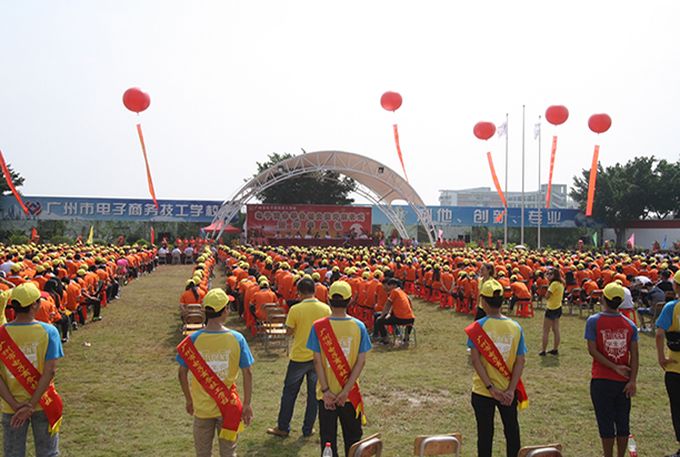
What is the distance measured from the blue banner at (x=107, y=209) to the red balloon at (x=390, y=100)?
22164mm

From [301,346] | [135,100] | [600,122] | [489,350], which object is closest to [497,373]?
[489,350]

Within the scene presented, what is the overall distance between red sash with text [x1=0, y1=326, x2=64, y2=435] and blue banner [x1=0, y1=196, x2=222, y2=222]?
122 feet

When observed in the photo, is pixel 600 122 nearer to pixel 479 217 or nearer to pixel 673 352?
pixel 673 352

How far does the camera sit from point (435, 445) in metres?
3.31

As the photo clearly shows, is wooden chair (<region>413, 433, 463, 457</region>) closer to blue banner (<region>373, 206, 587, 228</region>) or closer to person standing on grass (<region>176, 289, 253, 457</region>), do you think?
person standing on grass (<region>176, 289, 253, 457</region>)

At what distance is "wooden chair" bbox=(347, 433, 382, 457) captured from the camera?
305 centimetres

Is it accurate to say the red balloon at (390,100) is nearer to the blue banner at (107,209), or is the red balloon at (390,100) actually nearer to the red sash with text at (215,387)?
the red sash with text at (215,387)

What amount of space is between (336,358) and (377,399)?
3.04 meters

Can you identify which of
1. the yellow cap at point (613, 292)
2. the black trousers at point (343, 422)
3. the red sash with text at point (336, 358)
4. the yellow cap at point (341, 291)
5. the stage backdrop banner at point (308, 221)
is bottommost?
the black trousers at point (343, 422)

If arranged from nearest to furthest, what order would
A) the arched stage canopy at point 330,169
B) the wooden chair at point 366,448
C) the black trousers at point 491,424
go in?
the wooden chair at point 366,448 < the black trousers at point 491,424 < the arched stage canopy at point 330,169

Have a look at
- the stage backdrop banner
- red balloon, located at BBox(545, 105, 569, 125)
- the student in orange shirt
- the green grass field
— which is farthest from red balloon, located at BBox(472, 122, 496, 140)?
the student in orange shirt

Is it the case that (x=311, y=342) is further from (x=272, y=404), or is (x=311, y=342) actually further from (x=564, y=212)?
(x=564, y=212)

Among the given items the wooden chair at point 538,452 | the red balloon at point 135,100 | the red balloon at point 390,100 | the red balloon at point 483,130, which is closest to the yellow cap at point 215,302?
Answer: the wooden chair at point 538,452

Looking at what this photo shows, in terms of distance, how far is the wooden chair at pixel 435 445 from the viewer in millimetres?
3273
